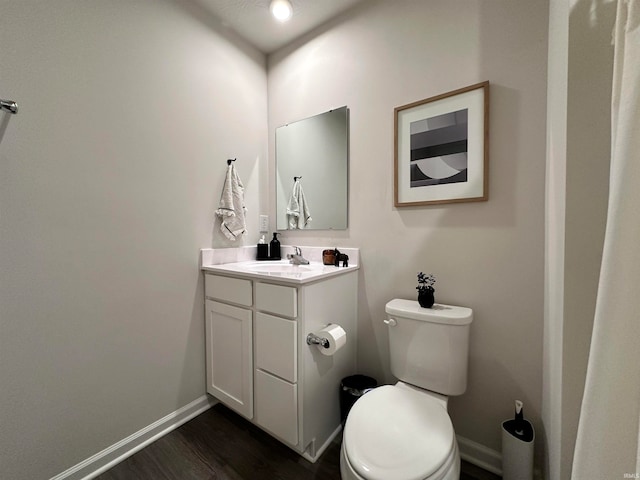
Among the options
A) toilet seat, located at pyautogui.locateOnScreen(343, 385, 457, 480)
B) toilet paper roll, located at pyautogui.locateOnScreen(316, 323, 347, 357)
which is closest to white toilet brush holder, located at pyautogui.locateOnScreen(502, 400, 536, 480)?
toilet seat, located at pyautogui.locateOnScreen(343, 385, 457, 480)

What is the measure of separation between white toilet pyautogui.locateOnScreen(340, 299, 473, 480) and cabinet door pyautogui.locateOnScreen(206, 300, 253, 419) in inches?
25.5

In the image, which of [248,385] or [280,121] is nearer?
[248,385]

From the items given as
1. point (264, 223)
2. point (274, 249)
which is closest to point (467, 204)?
point (274, 249)

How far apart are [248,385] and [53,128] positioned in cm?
147

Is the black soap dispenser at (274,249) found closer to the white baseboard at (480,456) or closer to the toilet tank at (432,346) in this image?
the toilet tank at (432,346)

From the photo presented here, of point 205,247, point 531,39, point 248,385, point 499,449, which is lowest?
point 499,449

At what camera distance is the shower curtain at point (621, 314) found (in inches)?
14.3

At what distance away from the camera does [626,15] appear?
1.36 feet

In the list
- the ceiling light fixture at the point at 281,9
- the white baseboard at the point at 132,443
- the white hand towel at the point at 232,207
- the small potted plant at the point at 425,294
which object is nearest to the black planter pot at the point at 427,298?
the small potted plant at the point at 425,294

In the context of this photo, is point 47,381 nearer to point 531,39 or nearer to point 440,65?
point 440,65

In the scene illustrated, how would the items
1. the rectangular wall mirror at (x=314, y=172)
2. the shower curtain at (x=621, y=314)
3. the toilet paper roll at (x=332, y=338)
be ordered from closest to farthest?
the shower curtain at (x=621, y=314), the toilet paper roll at (x=332, y=338), the rectangular wall mirror at (x=314, y=172)

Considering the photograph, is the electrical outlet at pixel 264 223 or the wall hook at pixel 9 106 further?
the electrical outlet at pixel 264 223

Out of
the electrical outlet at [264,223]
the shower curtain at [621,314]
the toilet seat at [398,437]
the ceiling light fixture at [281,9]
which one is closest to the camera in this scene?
the shower curtain at [621,314]

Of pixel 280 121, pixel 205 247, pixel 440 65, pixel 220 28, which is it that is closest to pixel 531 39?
pixel 440 65
